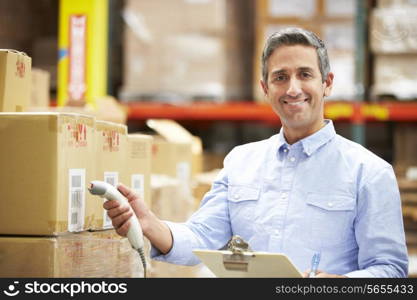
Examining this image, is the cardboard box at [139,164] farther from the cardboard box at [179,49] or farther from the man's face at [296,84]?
the cardboard box at [179,49]

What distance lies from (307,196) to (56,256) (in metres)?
0.66

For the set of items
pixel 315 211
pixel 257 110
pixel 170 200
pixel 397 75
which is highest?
pixel 397 75

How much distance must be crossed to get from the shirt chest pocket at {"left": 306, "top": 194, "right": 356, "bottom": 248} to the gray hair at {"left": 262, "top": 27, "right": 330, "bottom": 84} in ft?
1.09

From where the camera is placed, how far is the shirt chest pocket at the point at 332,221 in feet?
6.00

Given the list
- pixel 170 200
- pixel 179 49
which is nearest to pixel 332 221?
pixel 170 200

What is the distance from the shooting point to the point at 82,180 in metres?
1.82

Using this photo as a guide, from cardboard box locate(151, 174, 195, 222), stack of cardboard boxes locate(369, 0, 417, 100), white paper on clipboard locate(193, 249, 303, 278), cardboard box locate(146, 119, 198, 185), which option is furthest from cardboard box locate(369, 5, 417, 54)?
white paper on clipboard locate(193, 249, 303, 278)

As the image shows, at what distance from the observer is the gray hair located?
73.5 inches

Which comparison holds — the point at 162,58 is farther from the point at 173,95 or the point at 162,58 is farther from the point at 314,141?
the point at 314,141

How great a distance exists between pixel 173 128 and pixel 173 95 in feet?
2.67

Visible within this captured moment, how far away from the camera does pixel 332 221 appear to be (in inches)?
72.5

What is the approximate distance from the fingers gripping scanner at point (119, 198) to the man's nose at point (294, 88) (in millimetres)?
509

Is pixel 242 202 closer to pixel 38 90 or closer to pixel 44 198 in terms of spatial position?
pixel 44 198

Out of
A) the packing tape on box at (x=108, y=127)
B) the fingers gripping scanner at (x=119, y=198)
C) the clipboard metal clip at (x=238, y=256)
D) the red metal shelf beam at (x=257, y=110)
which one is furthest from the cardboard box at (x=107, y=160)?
the red metal shelf beam at (x=257, y=110)
